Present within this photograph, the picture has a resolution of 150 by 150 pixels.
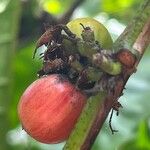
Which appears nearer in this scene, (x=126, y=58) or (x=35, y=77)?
(x=126, y=58)

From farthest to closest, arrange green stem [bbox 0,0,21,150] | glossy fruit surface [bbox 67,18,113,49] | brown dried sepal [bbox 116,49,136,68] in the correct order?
green stem [bbox 0,0,21,150] → glossy fruit surface [bbox 67,18,113,49] → brown dried sepal [bbox 116,49,136,68]

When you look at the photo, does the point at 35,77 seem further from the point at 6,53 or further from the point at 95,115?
the point at 95,115

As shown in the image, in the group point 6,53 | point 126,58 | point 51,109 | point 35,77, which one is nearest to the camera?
point 126,58

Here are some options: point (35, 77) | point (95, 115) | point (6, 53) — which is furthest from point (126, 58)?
point (35, 77)

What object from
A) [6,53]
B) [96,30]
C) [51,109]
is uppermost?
[96,30]

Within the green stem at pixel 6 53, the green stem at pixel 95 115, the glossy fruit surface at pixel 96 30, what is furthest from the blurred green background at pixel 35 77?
the green stem at pixel 95 115

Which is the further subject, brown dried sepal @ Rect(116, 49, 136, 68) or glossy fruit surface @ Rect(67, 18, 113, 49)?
glossy fruit surface @ Rect(67, 18, 113, 49)

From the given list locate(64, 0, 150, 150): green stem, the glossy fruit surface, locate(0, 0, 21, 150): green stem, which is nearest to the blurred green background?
locate(0, 0, 21, 150): green stem

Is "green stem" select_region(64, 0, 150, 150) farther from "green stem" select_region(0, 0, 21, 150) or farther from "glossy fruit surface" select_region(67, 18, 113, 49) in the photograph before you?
"green stem" select_region(0, 0, 21, 150)
